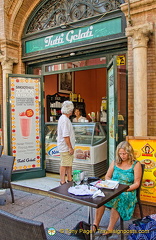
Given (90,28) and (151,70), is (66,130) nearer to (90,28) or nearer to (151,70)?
(151,70)

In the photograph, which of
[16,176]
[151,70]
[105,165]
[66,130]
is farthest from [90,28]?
[16,176]

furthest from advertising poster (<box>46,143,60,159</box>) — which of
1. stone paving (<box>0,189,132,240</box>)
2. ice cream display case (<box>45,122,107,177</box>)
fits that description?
stone paving (<box>0,189,132,240</box>)

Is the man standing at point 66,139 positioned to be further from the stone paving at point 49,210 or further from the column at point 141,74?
the column at point 141,74

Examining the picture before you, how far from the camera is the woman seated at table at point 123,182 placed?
2.97 meters

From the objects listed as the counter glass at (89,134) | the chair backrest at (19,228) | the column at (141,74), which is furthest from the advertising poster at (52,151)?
the chair backrest at (19,228)

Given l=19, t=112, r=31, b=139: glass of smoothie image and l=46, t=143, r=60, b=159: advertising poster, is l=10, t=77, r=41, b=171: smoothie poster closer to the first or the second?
l=19, t=112, r=31, b=139: glass of smoothie image

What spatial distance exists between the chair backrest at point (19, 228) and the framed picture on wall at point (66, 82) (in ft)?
27.3

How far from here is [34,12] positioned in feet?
22.0

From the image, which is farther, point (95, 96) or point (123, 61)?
point (95, 96)

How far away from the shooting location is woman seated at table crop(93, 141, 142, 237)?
2.97 metres

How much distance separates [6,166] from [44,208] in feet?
3.51

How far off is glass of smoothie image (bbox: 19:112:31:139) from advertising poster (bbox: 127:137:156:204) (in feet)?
9.82

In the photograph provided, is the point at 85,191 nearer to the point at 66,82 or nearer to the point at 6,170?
the point at 6,170

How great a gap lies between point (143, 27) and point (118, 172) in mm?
2852
